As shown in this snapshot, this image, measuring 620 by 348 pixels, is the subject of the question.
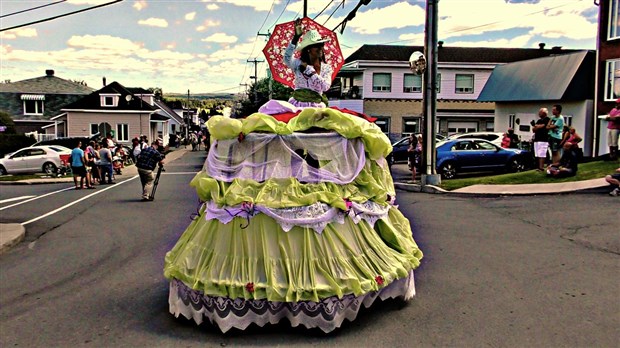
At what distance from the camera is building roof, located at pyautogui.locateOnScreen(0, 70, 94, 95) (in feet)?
217

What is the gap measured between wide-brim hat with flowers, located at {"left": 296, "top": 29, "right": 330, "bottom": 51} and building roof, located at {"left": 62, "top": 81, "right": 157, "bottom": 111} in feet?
179

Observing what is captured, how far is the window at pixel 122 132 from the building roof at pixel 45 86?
43.0ft

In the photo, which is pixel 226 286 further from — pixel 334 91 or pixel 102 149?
pixel 334 91

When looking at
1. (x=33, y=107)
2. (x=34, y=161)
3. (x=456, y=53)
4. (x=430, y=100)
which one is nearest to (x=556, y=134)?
(x=430, y=100)

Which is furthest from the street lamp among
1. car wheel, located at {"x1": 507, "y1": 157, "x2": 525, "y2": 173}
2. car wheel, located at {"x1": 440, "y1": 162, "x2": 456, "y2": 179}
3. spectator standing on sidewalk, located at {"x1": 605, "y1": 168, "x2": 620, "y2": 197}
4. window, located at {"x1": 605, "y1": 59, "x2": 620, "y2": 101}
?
window, located at {"x1": 605, "y1": 59, "x2": 620, "y2": 101}

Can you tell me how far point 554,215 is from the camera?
1066 cm

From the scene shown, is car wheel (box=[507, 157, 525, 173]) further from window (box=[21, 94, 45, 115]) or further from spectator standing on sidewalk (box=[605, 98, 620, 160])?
window (box=[21, 94, 45, 115])

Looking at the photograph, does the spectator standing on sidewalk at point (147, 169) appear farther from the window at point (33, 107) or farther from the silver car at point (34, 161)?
the window at point (33, 107)

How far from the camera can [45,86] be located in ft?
223

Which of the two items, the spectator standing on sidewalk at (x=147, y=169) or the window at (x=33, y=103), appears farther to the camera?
the window at (x=33, y=103)

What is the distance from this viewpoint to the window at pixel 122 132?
5850cm

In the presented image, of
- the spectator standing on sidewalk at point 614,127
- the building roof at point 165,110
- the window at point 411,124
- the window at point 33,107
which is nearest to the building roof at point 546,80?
the window at point 411,124

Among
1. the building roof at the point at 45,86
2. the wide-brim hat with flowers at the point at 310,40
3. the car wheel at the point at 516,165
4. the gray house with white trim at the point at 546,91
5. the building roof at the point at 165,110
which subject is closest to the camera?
the wide-brim hat with flowers at the point at 310,40

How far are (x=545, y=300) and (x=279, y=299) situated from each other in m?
2.88
